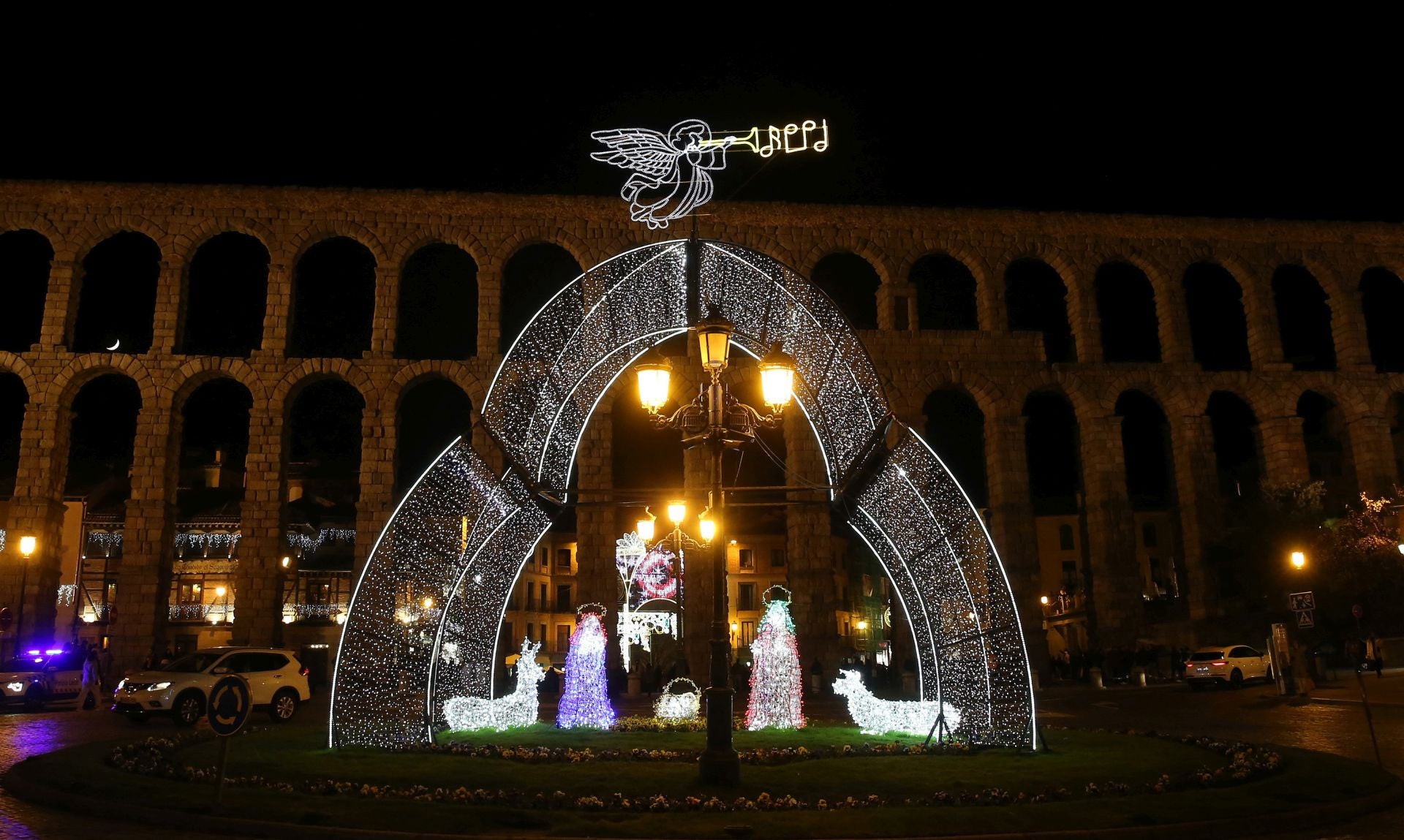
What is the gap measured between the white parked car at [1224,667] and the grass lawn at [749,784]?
48.8ft

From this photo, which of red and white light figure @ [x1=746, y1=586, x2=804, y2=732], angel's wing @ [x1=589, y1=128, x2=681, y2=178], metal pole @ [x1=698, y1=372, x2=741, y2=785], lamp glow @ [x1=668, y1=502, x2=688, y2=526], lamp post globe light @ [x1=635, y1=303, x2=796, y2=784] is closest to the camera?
metal pole @ [x1=698, y1=372, x2=741, y2=785]

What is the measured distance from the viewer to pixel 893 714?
1591 cm

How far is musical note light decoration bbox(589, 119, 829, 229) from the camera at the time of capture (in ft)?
106

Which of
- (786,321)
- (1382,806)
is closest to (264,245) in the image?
(786,321)

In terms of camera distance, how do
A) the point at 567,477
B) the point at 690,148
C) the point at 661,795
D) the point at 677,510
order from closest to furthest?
the point at 661,795 < the point at 567,477 < the point at 677,510 < the point at 690,148

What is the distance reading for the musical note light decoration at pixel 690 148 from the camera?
32.2m

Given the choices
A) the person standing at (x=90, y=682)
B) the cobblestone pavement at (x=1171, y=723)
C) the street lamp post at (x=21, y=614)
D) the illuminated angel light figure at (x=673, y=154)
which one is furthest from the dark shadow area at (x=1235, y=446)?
the street lamp post at (x=21, y=614)

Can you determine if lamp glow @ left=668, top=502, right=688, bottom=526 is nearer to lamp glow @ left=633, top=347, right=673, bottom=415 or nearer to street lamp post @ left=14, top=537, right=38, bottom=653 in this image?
lamp glow @ left=633, top=347, right=673, bottom=415

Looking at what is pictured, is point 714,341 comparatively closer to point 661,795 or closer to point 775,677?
point 661,795

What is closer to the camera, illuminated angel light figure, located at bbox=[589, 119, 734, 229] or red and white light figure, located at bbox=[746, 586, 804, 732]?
red and white light figure, located at bbox=[746, 586, 804, 732]

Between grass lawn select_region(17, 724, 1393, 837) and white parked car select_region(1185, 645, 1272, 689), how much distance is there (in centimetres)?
1489

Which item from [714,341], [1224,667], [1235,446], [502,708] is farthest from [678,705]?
[1235,446]

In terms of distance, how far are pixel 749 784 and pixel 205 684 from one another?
1256 centimetres

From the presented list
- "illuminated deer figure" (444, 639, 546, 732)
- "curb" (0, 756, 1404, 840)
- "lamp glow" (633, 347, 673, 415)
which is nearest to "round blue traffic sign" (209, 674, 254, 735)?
"curb" (0, 756, 1404, 840)
